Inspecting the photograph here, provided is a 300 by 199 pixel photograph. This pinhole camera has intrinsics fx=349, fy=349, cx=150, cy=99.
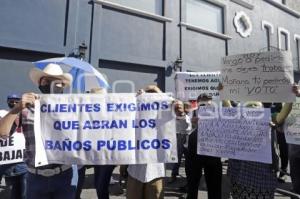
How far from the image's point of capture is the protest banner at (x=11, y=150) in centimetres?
462

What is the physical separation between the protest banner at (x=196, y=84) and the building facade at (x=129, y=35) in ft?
9.95

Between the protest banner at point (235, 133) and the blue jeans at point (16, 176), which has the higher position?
the protest banner at point (235, 133)

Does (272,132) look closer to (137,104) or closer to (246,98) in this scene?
(246,98)

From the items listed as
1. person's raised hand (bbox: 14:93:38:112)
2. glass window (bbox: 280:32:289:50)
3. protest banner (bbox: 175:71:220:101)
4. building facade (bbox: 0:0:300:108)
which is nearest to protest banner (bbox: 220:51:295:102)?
person's raised hand (bbox: 14:93:38:112)

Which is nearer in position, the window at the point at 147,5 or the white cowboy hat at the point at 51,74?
the white cowboy hat at the point at 51,74

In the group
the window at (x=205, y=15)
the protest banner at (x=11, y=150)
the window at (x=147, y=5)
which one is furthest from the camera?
the window at (x=205, y=15)

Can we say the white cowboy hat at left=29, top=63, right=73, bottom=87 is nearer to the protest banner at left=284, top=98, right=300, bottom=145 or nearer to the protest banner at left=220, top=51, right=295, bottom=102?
the protest banner at left=220, top=51, right=295, bottom=102

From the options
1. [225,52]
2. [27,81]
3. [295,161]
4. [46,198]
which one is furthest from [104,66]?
[46,198]

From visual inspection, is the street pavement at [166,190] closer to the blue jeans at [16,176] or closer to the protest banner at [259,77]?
the blue jeans at [16,176]

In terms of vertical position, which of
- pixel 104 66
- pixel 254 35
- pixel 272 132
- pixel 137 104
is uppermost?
pixel 254 35

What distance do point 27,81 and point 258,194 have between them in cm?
741

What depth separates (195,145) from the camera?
460cm

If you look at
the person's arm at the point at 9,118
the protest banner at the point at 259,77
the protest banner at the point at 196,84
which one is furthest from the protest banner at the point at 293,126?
the person's arm at the point at 9,118

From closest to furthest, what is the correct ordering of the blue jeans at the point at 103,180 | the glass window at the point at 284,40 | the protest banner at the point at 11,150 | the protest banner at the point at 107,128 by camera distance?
1. the protest banner at the point at 107,128
2. the blue jeans at the point at 103,180
3. the protest banner at the point at 11,150
4. the glass window at the point at 284,40
